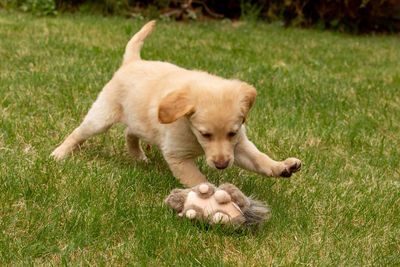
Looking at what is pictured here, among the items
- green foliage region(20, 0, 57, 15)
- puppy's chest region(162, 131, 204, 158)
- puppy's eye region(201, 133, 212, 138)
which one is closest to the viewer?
puppy's eye region(201, 133, 212, 138)

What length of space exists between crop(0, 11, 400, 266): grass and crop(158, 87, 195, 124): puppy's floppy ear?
457 millimetres

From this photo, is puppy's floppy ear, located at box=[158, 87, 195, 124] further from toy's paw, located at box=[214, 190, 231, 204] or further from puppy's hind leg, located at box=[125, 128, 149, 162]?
puppy's hind leg, located at box=[125, 128, 149, 162]

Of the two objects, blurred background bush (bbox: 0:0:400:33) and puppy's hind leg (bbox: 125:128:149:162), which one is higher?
puppy's hind leg (bbox: 125:128:149:162)

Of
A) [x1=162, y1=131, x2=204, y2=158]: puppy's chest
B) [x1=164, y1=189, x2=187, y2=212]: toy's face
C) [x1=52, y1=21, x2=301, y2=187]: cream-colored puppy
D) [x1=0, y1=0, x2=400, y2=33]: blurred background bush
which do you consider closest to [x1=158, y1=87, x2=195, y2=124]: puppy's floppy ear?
[x1=52, y1=21, x2=301, y2=187]: cream-colored puppy

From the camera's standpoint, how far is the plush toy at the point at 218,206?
2.48 meters

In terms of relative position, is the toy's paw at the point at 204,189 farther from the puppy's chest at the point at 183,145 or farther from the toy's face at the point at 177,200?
the puppy's chest at the point at 183,145

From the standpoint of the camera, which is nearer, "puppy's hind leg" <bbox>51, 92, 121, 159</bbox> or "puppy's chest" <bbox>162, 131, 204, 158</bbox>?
"puppy's chest" <bbox>162, 131, 204, 158</bbox>

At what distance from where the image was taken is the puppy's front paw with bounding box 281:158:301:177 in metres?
2.80

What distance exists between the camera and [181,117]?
115 inches

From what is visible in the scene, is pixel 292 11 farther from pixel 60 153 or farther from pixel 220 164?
pixel 220 164

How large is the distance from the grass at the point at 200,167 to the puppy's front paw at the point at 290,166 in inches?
7.4

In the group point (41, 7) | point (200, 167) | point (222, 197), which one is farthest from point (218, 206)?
point (41, 7)

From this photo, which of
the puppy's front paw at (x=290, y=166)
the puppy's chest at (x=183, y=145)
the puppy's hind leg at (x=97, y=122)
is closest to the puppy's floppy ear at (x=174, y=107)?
the puppy's chest at (x=183, y=145)

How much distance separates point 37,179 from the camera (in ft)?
9.14
